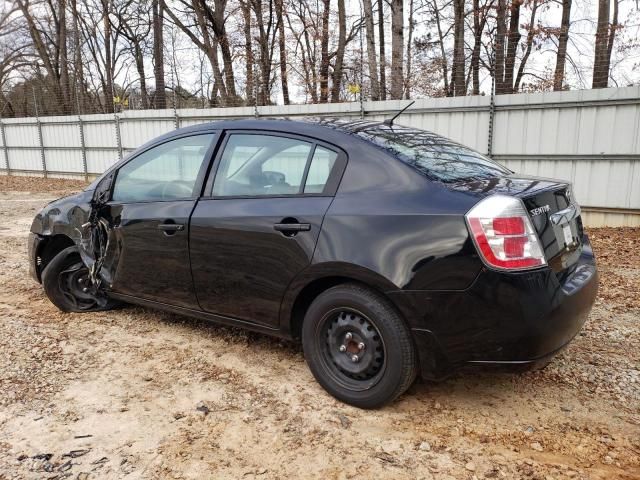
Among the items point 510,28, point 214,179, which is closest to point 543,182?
point 214,179

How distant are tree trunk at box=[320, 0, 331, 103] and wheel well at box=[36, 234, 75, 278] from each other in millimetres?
13917

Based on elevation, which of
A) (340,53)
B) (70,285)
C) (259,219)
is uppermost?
(340,53)

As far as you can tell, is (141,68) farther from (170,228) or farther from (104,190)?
(170,228)

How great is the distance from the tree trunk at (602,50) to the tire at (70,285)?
879 centimetres

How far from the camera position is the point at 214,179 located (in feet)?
10.4

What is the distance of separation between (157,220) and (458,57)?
40.6 ft

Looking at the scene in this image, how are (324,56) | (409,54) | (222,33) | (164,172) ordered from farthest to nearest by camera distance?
1. (222,33)
2. (409,54)
3. (324,56)
4. (164,172)

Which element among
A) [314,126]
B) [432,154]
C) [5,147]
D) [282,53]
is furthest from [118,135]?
[432,154]

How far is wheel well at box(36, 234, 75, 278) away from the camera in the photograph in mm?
4090

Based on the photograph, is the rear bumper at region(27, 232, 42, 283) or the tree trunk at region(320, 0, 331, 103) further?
the tree trunk at region(320, 0, 331, 103)

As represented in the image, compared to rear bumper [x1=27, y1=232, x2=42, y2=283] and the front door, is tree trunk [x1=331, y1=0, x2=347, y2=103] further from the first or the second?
the front door

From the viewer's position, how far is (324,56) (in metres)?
17.9

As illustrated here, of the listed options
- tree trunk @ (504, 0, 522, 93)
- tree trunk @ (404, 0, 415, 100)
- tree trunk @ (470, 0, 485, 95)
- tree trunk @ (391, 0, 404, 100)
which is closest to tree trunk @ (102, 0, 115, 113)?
Answer: tree trunk @ (404, 0, 415, 100)

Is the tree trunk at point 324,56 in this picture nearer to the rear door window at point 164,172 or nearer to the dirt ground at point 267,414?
the rear door window at point 164,172
